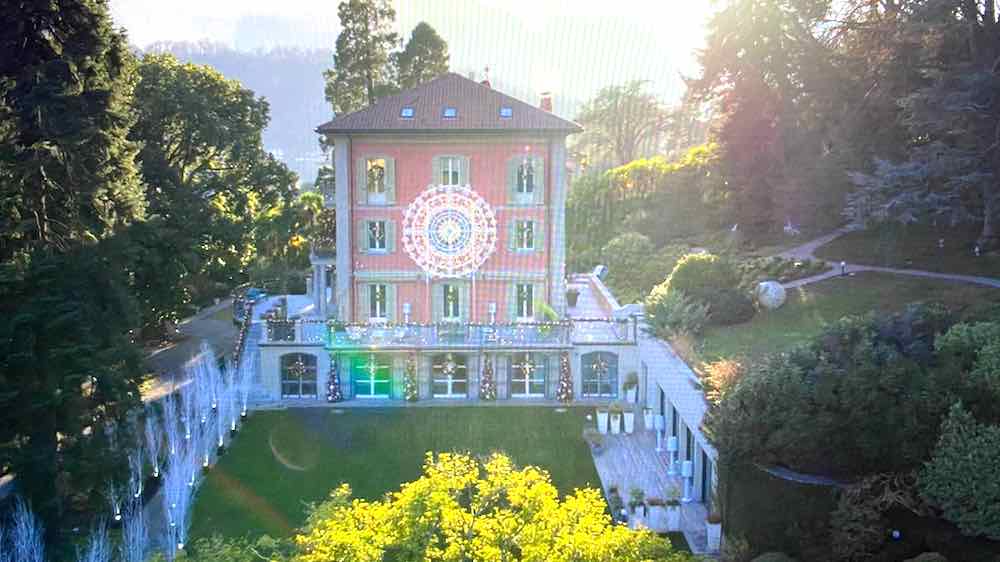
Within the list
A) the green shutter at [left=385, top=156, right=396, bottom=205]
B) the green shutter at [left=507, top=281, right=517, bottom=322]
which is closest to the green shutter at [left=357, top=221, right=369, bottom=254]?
the green shutter at [left=385, top=156, right=396, bottom=205]

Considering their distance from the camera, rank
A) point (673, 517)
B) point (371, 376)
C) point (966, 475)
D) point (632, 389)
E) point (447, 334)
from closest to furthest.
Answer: point (966, 475), point (673, 517), point (632, 389), point (447, 334), point (371, 376)

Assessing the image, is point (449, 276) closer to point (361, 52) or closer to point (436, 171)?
point (436, 171)

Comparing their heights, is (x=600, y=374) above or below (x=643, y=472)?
above

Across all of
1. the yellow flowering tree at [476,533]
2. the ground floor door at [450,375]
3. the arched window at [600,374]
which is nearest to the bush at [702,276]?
the arched window at [600,374]

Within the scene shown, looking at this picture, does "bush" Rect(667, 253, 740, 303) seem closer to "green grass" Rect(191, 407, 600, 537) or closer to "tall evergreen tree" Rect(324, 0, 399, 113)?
"green grass" Rect(191, 407, 600, 537)

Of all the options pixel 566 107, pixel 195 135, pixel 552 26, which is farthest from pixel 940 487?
pixel 566 107

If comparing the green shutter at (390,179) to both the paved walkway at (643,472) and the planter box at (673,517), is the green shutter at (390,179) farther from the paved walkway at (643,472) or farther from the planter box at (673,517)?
the planter box at (673,517)

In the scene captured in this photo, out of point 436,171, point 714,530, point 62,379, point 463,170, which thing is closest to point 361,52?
point 436,171
